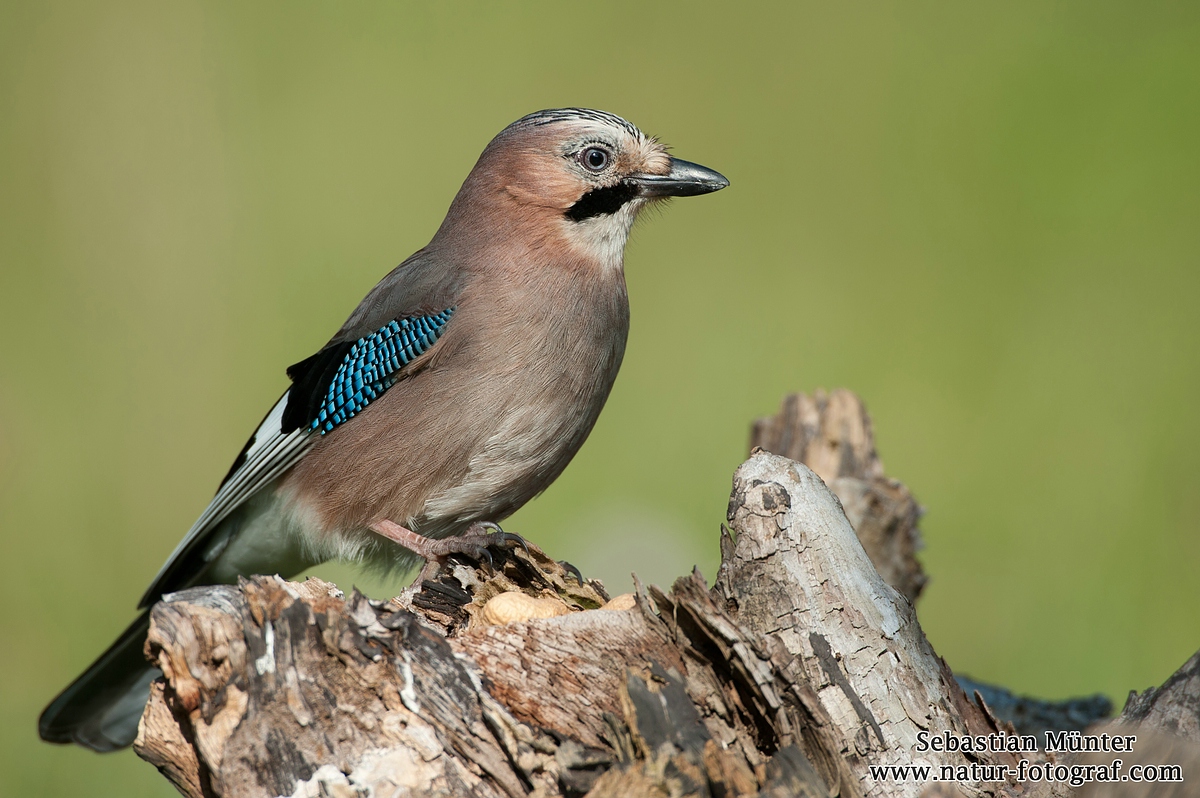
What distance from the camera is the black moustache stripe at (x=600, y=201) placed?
3.71m

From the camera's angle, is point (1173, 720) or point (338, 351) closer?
point (1173, 720)

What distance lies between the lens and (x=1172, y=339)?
6.93 meters

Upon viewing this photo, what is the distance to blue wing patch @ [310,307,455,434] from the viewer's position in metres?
3.59

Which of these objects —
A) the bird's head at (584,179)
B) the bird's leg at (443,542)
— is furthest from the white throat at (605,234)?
the bird's leg at (443,542)

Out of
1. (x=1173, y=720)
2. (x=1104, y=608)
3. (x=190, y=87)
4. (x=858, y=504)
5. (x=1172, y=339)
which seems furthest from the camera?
(x=190, y=87)

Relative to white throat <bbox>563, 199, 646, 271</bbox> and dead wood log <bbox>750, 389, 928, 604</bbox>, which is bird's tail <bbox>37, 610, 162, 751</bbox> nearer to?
white throat <bbox>563, 199, 646, 271</bbox>

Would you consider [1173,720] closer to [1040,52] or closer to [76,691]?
[76,691]

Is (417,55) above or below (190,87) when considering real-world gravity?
above

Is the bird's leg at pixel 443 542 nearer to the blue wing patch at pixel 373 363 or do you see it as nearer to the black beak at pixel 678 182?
the blue wing patch at pixel 373 363

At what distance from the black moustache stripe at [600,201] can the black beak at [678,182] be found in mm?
36

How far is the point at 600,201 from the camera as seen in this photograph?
12.2 feet

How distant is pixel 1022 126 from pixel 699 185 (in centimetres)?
515

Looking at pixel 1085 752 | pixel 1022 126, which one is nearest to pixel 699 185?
pixel 1085 752

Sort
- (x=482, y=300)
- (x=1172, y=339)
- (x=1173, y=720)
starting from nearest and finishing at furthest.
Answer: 1. (x=1173, y=720)
2. (x=482, y=300)
3. (x=1172, y=339)
